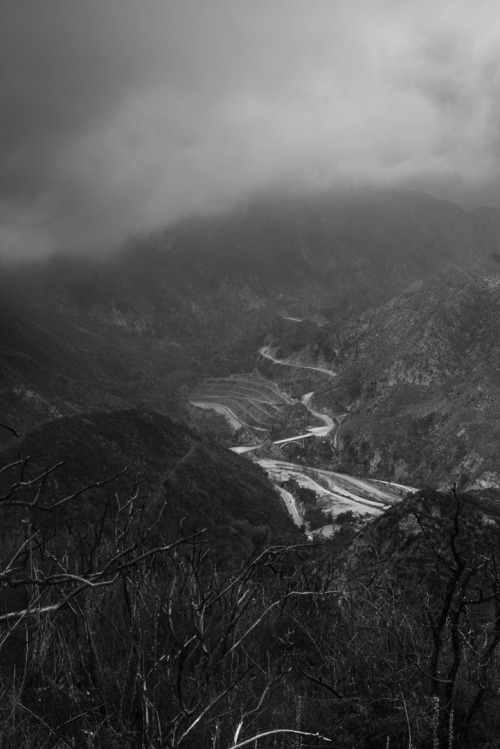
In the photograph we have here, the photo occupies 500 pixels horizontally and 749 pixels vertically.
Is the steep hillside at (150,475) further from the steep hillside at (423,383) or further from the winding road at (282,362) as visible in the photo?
the winding road at (282,362)

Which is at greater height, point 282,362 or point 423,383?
point 282,362

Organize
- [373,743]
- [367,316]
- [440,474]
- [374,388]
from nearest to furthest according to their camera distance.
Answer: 1. [373,743]
2. [440,474]
3. [374,388]
4. [367,316]

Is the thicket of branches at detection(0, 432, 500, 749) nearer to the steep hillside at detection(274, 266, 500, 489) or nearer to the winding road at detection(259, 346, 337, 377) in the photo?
the steep hillside at detection(274, 266, 500, 489)

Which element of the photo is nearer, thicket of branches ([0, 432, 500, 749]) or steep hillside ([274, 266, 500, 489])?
thicket of branches ([0, 432, 500, 749])

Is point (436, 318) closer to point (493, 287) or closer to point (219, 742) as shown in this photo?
point (493, 287)

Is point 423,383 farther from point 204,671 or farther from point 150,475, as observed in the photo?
point 204,671

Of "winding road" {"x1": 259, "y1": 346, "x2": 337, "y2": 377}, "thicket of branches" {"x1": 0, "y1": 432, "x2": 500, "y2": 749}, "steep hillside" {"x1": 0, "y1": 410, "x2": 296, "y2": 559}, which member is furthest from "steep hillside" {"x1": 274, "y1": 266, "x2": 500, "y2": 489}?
"thicket of branches" {"x1": 0, "y1": 432, "x2": 500, "y2": 749}

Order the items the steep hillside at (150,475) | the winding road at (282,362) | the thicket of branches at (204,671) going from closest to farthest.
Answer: the thicket of branches at (204,671) → the steep hillside at (150,475) → the winding road at (282,362)

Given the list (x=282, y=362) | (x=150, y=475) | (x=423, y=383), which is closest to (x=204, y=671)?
(x=150, y=475)

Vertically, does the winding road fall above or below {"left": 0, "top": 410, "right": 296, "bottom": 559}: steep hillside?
above

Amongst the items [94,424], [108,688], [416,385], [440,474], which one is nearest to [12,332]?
[94,424]

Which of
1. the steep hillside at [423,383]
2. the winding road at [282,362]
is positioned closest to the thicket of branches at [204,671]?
the steep hillside at [423,383]
